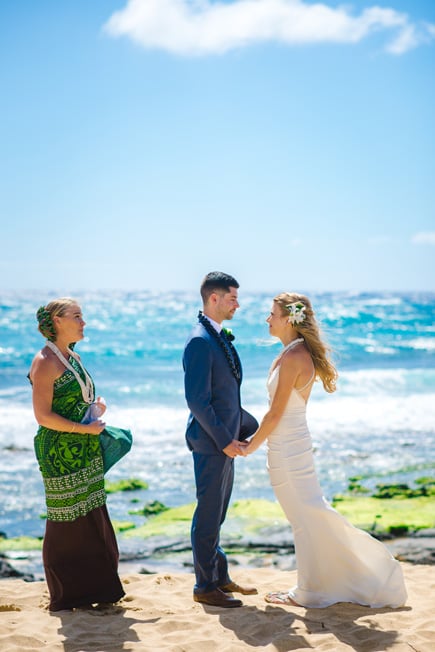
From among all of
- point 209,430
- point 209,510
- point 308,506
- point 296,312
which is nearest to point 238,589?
point 209,510

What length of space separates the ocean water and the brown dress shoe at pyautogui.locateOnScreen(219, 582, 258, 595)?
1922 millimetres

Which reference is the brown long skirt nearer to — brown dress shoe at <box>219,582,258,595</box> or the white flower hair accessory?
brown dress shoe at <box>219,582,258,595</box>

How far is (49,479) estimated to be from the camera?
5008 mm

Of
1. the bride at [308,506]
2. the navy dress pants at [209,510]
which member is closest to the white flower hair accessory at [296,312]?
the bride at [308,506]

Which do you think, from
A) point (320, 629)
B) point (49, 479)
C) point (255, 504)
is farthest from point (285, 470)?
point (255, 504)

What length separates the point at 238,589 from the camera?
5.63 meters

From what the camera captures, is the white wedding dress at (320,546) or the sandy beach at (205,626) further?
the white wedding dress at (320,546)

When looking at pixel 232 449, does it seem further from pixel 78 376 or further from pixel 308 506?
pixel 78 376

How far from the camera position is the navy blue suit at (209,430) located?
5137mm

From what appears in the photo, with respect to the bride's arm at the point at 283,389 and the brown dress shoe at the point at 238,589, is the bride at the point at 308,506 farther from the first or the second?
the brown dress shoe at the point at 238,589

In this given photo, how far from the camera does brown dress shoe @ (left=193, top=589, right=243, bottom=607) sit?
526cm

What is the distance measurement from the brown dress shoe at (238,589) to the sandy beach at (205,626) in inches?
3.4

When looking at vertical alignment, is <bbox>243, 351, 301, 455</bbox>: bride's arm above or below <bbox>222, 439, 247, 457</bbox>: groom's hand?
above

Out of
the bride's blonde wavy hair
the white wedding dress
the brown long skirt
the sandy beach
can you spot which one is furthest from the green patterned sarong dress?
the bride's blonde wavy hair
